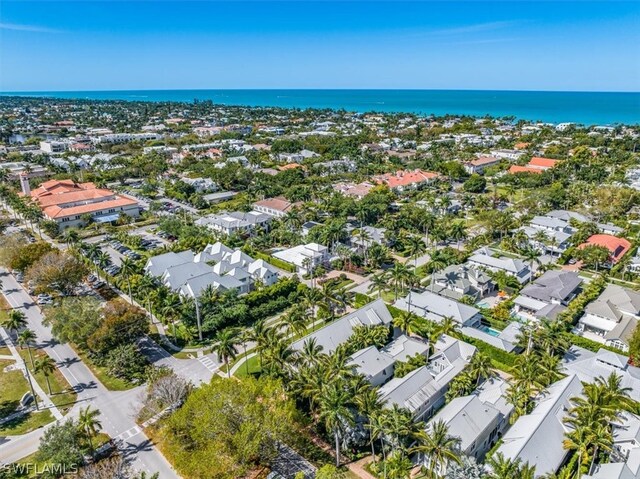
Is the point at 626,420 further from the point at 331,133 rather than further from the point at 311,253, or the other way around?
the point at 331,133

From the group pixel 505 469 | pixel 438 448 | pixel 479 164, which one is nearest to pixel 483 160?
pixel 479 164

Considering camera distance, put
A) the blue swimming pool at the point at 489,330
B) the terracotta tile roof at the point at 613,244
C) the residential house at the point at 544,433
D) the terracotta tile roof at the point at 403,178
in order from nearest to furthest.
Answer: the residential house at the point at 544,433
the blue swimming pool at the point at 489,330
the terracotta tile roof at the point at 613,244
the terracotta tile roof at the point at 403,178

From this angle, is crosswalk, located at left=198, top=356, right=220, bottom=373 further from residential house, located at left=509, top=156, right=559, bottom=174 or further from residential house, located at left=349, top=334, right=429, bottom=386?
residential house, located at left=509, top=156, right=559, bottom=174

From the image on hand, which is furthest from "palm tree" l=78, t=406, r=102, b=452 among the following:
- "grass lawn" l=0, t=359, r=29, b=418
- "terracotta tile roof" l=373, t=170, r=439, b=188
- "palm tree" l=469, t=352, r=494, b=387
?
"terracotta tile roof" l=373, t=170, r=439, b=188

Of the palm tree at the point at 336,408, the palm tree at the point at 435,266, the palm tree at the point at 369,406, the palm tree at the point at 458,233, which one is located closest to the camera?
the palm tree at the point at 336,408

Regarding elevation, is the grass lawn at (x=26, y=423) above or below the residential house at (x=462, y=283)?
below

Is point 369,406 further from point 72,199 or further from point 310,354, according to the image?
point 72,199

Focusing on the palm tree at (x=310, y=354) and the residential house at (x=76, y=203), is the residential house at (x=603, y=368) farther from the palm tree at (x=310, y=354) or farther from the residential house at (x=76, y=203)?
the residential house at (x=76, y=203)

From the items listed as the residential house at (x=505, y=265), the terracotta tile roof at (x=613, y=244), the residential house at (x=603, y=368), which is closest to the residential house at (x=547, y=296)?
the residential house at (x=505, y=265)
